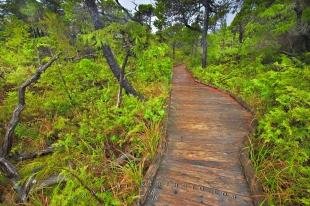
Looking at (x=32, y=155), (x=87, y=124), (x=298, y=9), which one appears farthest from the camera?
(x=298, y=9)

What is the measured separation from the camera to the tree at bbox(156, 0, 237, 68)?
19.4m

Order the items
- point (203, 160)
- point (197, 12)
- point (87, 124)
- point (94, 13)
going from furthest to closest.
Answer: point (197, 12)
point (94, 13)
point (87, 124)
point (203, 160)

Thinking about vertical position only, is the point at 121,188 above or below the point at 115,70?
below

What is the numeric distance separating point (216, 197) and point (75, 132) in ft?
14.9

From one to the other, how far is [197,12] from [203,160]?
19.0 m

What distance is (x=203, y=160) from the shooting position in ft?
14.7

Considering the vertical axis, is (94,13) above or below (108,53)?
above

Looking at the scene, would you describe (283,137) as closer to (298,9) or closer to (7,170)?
(7,170)

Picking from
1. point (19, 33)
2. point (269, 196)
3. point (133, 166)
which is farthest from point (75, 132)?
point (19, 33)

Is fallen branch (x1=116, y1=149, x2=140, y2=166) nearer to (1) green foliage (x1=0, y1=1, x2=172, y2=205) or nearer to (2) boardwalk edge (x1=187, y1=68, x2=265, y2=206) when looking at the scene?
(1) green foliage (x1=0, y1=1, x2=172, y2=205)

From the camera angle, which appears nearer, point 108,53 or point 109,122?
point 109,122

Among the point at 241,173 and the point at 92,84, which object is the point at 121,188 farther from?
the point at 92,84

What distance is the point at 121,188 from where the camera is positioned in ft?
14.3

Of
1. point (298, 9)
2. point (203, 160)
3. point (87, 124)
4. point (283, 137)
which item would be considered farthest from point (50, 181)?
point (298, 9)
